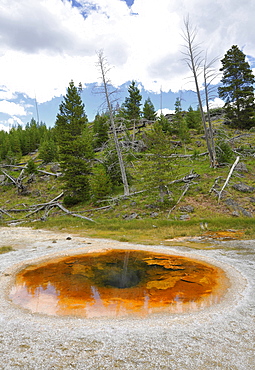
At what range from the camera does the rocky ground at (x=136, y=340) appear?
11.9ft

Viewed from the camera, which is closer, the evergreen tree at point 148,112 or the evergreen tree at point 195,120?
the evergreen tree at point 195,120

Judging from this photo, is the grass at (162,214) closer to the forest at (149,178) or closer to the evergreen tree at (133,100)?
the forest at (149,178)

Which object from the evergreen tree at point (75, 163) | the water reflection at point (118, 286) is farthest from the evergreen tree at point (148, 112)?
the water reflection at point (118, 286)

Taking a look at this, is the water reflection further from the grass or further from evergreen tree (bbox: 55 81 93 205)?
evergreen tree (bbox: 55 81 93 205)

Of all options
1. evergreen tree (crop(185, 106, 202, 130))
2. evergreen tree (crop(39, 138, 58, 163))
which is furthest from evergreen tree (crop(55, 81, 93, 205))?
evergreen tree (crop(185, 106, 202, 130))

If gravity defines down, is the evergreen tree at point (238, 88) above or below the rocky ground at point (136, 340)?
above

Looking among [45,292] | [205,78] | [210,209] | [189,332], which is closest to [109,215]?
[210,209]

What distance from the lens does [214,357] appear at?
3.71m

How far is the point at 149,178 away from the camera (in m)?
20.3

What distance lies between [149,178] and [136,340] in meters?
16.5

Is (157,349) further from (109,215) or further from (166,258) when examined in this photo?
(109,215)

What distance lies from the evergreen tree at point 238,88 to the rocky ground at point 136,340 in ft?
124

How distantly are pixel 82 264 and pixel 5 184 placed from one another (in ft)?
113

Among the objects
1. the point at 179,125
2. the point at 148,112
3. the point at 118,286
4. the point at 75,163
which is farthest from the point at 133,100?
the point at 118,286
